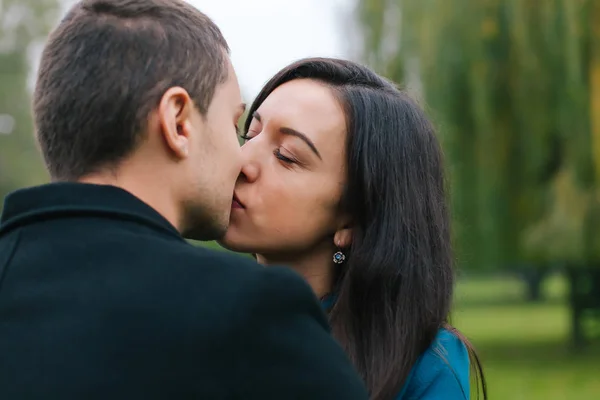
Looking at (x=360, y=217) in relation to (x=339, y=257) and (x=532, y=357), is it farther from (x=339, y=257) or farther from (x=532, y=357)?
(x=532, y=357)

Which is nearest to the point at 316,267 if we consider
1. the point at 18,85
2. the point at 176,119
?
the point at 176,119

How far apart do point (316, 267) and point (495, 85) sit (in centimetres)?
870

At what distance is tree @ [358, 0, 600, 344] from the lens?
10602 millimetres

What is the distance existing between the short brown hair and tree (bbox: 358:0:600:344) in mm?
8916

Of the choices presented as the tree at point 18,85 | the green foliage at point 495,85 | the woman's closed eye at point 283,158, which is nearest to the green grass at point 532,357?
the green foliage at point 495,85

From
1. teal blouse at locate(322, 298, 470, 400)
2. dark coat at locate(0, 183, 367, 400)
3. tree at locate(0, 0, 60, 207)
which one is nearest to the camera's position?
dark coat at locate(0, 183, 367, 400)

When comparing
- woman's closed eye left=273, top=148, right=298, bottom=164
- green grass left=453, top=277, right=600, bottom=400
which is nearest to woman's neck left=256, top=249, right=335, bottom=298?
woman's closed eye left=273, top=148, right=298, bottom=164

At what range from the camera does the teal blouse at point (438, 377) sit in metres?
2.39

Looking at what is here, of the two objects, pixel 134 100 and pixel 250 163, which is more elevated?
pixel 134 100

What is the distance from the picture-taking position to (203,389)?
1.42 meters

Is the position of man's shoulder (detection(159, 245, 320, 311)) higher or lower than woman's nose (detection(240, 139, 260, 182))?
higher

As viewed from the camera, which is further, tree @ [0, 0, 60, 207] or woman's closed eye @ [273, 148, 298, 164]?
tree @ [0, 0, 60, 207]

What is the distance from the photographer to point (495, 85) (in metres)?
11.0

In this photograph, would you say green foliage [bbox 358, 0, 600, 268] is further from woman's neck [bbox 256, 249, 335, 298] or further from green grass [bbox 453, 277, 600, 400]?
woman's neck [bbox 256, 249, 335, 298]
